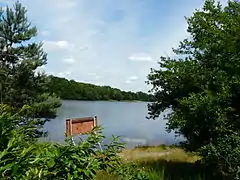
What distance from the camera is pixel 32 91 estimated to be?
13.2m

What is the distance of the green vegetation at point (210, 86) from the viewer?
23.6 ft

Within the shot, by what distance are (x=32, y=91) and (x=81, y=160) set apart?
11.4m

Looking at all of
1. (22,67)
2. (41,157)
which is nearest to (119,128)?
(22,67)

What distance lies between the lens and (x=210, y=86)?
27.1 ft

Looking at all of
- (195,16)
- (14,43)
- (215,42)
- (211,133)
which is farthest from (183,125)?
(14,43)

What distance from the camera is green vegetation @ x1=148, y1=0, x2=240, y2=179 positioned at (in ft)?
23.6

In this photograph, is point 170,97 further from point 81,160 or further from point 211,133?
point 81,160

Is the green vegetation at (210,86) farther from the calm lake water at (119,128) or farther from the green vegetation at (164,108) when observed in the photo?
the calm lake water at (119,128)

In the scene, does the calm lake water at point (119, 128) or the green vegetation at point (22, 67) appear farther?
the calm lake water at point (119, 128)

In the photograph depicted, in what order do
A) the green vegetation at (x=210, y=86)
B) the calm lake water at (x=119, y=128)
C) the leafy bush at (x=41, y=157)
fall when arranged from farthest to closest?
the calm lake water at (x=119, y=128) < the green vegetation at (x=210, y=86) < the leafy bush at (x=41, y=157)

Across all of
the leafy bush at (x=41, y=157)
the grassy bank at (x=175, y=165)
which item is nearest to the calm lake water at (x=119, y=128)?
the grassy bank at (x=175, y=165)

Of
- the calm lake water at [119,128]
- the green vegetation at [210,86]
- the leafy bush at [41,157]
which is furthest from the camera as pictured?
the calm lake water at [119,128]

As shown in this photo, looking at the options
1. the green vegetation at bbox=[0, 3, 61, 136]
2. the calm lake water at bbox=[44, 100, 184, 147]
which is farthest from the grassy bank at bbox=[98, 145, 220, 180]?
the green vegetation at bbox=[0, 3, 61, 136]

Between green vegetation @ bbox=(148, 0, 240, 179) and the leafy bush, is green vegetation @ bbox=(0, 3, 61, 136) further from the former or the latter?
the leafy bush
